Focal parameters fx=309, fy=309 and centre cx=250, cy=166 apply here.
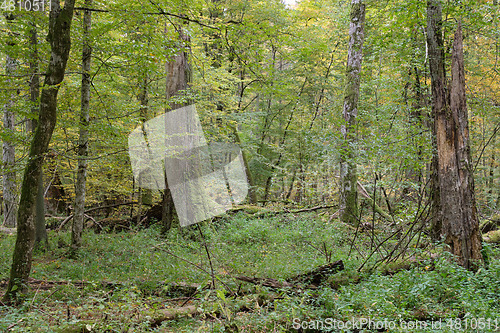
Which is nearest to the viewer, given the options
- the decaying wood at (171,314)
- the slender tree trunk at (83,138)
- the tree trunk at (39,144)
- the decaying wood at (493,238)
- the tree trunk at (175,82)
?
the decaying wood at (171,314)

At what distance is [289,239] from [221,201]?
6.64 m

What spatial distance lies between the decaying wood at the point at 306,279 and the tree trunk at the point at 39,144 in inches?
135

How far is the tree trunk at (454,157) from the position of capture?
5137 millimetres

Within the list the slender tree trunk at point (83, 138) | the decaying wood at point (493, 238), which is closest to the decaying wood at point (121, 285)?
the slender tree trunk at point (83, 138)

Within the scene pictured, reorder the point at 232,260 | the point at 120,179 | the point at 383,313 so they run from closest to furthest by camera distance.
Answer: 1. the point at 383,313
2. the point at 232,260
3. the point at 120,179

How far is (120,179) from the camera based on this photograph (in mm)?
13469

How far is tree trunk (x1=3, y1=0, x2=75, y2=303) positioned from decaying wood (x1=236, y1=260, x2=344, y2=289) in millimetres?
3421

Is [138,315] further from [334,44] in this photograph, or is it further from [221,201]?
[334,44]

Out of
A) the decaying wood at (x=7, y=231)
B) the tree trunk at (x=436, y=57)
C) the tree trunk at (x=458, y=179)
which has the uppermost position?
the tree trunk at (x=436, y=57)

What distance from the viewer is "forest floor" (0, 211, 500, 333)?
144 inches

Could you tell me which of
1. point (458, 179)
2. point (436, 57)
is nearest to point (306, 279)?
point (458, 179)

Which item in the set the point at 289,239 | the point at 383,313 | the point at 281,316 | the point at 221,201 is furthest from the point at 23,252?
the point at 221,201

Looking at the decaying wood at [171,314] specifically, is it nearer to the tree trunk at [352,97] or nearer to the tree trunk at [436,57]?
the tree trunk at [436,57]

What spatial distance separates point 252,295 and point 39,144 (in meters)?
4.05
